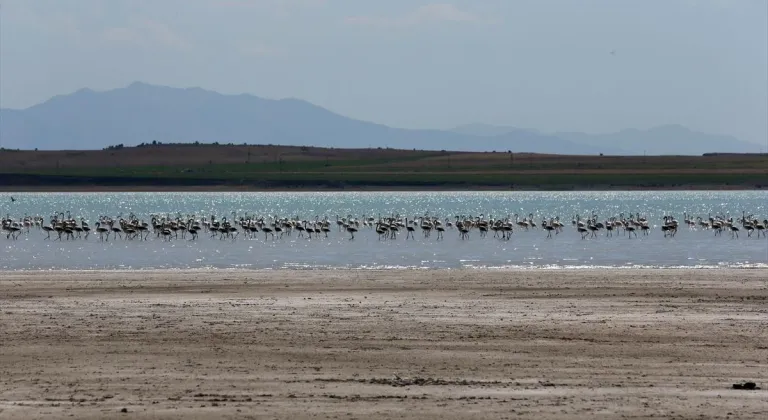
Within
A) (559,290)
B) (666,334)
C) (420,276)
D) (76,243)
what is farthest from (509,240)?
(666,334)

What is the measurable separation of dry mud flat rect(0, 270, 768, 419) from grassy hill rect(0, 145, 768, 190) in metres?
105

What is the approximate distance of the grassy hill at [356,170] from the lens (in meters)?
130

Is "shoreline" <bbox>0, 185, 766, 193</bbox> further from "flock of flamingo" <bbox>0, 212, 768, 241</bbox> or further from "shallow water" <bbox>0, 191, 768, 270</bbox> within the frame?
"shallow water" <bbox>0, 191, 768, 270</bbox>

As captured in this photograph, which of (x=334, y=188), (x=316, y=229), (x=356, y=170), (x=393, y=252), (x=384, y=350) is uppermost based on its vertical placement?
(x=356, y=170)

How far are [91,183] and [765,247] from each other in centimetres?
10595

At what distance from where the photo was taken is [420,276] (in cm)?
2533

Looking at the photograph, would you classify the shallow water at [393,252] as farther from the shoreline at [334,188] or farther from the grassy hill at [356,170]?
the grassy hill at [356,170]

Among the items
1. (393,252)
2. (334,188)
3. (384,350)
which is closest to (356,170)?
(334,188)

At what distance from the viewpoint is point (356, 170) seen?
143m

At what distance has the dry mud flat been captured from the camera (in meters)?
11.1

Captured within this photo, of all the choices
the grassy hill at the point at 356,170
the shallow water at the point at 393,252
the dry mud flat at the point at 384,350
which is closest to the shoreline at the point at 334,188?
the grassy hill at the point at 356,170

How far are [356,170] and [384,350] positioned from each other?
129 meters

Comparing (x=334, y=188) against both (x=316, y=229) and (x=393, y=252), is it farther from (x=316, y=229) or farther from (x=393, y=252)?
(x=393, y=252)

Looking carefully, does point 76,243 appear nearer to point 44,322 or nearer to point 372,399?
point 44,322
